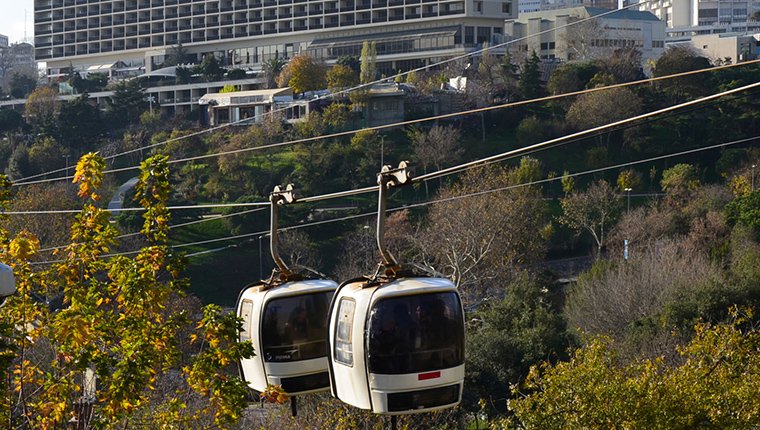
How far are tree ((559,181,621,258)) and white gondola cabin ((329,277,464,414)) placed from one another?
165ft

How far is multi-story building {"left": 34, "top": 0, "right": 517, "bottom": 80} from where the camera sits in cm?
11331

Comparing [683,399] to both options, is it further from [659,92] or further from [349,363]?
[659,92]

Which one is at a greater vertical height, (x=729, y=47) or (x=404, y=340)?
(x=729, y=47)

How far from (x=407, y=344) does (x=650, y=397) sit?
5.52 m

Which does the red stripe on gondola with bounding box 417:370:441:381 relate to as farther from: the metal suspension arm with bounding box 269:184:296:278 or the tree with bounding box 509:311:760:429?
the tree with bounding box 509:311:760:429

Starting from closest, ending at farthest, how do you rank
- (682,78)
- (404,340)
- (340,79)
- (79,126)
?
(404,340) < (682,78) < (79,126) < (340,79)

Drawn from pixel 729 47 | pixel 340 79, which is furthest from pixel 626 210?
pixel 729 47

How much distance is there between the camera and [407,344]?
13.4m

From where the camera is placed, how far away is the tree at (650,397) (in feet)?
57.4

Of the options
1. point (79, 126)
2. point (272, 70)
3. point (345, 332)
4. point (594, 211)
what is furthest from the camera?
point (272, 70)

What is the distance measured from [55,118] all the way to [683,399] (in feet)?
252

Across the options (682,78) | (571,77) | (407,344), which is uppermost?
(571,77)

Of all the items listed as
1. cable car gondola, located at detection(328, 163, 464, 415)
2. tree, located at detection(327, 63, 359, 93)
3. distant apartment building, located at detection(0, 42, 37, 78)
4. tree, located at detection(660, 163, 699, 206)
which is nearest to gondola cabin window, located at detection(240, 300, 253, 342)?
cable car gondola, located at detection(328, 163, 464, 415)

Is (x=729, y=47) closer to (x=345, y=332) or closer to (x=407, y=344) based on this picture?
(x=345, y=332)
